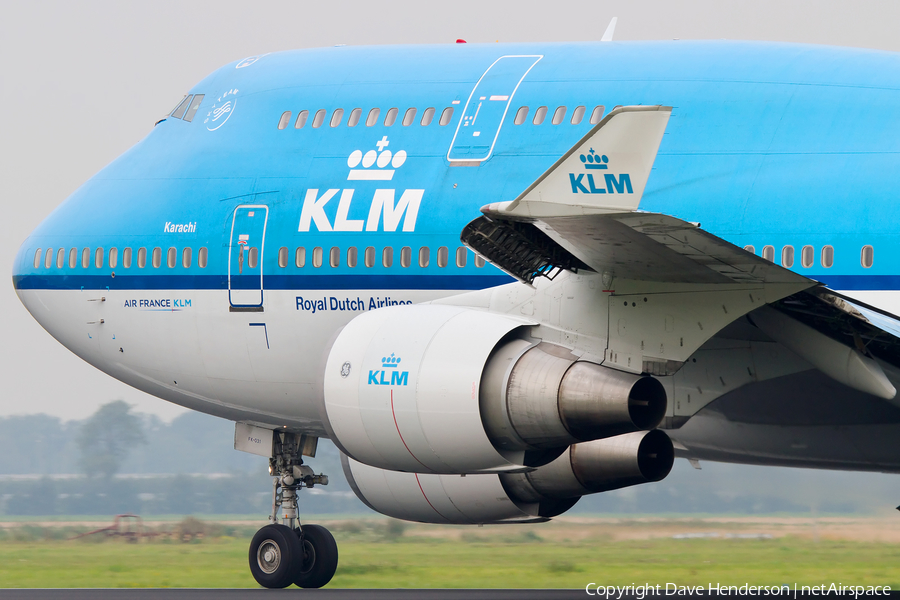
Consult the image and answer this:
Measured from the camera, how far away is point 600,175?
889cm

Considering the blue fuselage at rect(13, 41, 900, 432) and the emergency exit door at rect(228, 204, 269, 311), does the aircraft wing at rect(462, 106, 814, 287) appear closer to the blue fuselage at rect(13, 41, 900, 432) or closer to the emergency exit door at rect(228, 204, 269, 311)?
the blue fuselage at rect(13, 41, 900, 432)

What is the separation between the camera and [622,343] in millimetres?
10664

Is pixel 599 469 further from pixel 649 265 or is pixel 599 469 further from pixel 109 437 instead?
pixel 109 437

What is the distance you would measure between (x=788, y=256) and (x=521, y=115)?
3.30 metres

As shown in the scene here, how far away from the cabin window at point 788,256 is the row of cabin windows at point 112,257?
21.6ft

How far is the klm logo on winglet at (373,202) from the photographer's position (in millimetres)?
13727

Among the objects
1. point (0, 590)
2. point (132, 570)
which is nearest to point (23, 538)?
point (132, 570)

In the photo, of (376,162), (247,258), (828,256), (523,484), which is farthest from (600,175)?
(247,258)

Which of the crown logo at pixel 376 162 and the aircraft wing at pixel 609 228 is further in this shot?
the crown logo at pixel 376 162

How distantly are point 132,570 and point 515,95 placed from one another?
10.2 m

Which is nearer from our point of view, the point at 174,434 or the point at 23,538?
the point at 23,538

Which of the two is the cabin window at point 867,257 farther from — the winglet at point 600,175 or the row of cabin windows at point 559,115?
the winglet at point 600,175

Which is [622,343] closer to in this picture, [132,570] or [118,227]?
[118,227]

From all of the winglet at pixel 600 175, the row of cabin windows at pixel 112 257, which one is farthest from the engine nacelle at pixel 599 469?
the row of cabin windows at pixel 112 257
